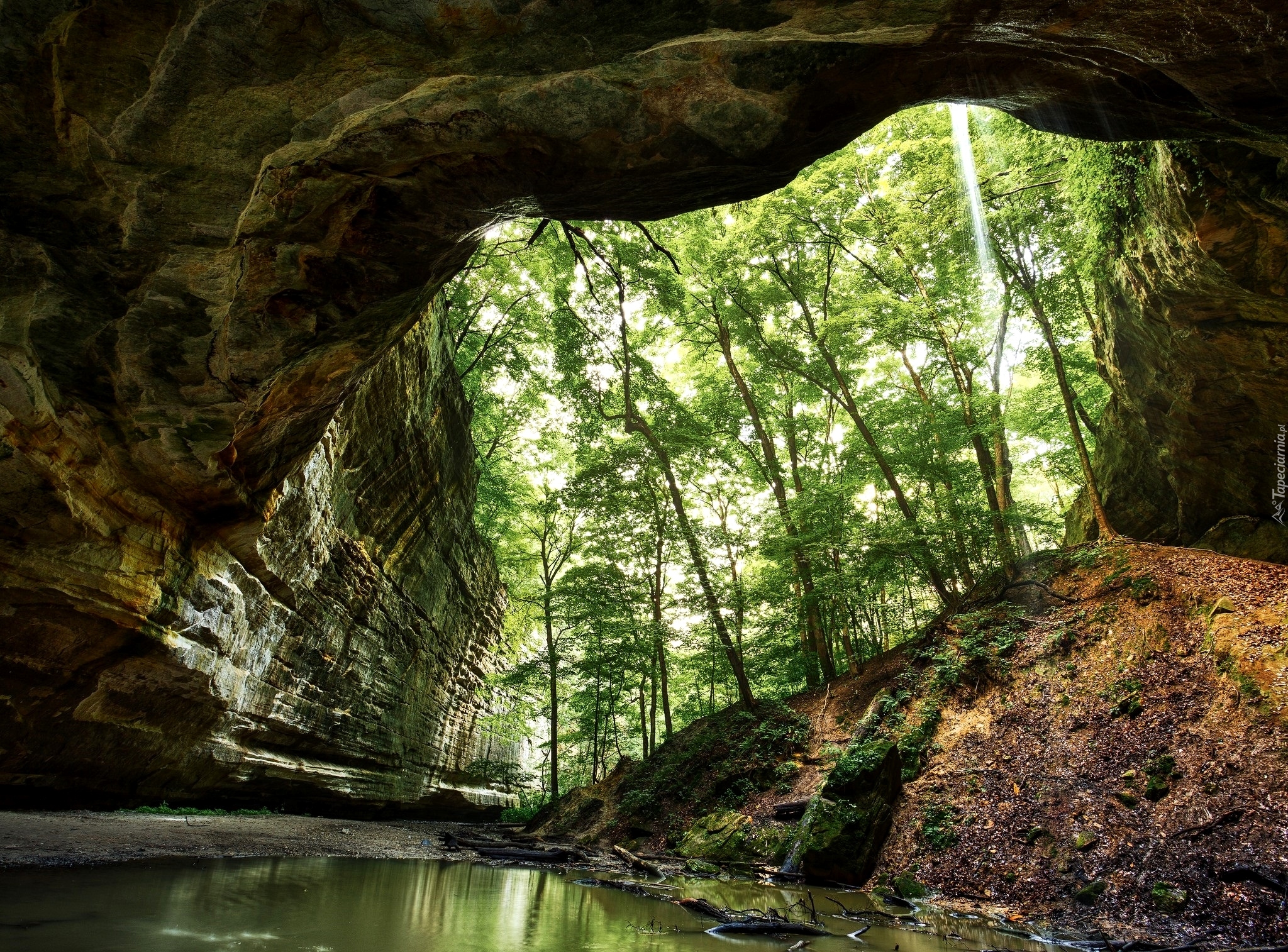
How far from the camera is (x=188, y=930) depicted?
3166mm

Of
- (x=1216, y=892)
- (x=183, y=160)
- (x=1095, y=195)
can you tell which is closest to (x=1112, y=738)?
(x=1216, y=892)

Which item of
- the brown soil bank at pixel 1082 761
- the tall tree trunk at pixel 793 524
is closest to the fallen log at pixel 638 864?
the brown soil bank at pixel 1082 761

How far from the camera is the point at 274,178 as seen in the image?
148 inches

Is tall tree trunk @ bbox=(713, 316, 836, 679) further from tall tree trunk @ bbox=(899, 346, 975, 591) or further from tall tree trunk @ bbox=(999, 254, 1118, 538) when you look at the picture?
tall tree trunk @ bbox=(999, 254, 1118, 538)

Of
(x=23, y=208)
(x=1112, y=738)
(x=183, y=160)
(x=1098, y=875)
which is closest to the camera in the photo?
(x=183, y=160)

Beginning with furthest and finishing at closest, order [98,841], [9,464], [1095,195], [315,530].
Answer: [315,530]
[1095,195]
[98,841]
[9,464]

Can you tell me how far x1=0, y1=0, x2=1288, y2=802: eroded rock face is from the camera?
3117mm

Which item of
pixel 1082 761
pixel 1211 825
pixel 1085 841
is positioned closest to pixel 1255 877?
pixel 1211 825

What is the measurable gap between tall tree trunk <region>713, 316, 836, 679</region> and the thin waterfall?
18.8 feet

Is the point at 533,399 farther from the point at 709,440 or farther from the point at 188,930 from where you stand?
the point at 188,930

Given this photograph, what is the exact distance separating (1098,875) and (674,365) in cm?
1565

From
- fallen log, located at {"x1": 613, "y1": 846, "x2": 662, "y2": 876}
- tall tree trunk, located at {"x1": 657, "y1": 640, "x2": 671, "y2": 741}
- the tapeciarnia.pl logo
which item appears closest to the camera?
fallen log, located at {"x1": 613, "y1": 846, "x2": 662, "y2": 876}

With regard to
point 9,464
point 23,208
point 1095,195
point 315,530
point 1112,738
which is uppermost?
point 1095,195

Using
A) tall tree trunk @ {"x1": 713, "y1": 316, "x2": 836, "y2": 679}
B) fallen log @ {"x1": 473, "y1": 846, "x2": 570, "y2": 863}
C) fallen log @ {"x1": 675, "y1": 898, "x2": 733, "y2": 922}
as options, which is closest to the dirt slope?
fallen log @ {"x1": 675, "y1": 898, "x2": 733, "y2": 922}
